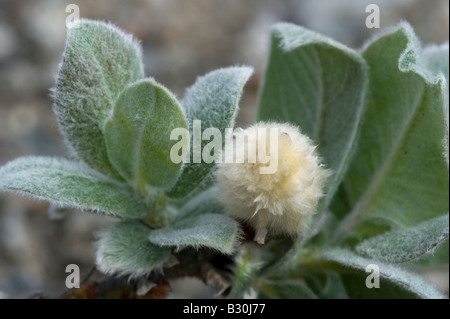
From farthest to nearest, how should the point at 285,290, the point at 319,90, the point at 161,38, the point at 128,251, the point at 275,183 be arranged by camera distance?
the point at 161,38 < the point at 319,90 < the point at 285,290 < the point at 128,251 < the point at 275,183

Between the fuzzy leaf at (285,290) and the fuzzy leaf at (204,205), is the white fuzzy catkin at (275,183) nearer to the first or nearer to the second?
the fuzzy leaf at (204,205)

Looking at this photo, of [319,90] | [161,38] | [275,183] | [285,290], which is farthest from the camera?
[161,38]

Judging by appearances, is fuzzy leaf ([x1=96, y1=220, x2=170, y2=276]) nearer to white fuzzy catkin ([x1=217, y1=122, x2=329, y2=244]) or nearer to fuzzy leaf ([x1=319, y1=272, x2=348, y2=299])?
white fuzzy catkin ([x1=217, y1=122, x2=329, y2=244])

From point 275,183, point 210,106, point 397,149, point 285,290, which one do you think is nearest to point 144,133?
point 210,106

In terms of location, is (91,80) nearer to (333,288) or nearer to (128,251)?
(128,251)

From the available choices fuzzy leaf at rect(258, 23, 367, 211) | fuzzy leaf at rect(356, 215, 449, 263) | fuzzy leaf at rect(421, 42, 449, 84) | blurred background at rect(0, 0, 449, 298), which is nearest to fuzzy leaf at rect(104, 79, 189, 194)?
fuzzy leaf at rect(258, 23, 367, 211)
